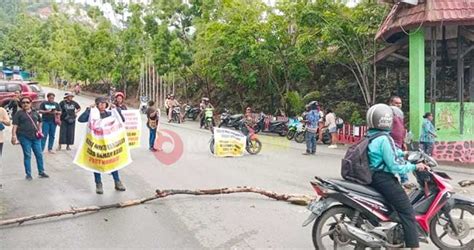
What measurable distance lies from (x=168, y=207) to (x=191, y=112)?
22749 millimetres

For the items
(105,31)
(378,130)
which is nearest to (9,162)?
(378,130)

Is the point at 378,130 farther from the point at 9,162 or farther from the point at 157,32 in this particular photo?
the point at 157,32

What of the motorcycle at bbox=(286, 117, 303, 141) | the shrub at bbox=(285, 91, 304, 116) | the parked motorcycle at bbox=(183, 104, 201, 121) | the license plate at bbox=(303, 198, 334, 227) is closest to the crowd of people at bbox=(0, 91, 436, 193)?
the motorcycle at bbox=(286, 117, 303, 141)

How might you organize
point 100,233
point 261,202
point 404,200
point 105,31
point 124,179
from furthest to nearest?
1. point 105,31
2. point 124,179
3. point 261,202
4. point 100,233
5. point 404,200

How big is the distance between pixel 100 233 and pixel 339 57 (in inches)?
671

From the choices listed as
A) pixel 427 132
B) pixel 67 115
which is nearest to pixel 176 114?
pixel 67 115

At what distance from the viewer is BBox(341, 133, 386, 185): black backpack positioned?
5340mm

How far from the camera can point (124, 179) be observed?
10.6m

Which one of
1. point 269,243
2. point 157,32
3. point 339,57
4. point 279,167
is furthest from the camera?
point 157,32

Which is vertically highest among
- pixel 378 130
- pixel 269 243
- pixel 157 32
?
pixel 157 32

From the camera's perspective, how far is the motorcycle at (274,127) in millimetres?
22534

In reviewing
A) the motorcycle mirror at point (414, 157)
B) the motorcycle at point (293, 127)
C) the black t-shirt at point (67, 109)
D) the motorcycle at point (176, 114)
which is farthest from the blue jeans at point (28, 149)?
the motorcycle at point (176, 114)

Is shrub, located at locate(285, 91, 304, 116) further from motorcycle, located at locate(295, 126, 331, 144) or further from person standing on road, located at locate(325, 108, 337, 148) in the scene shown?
person standing on road, located at locate(325, 108, 337, 148)

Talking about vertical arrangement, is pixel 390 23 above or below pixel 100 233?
above
